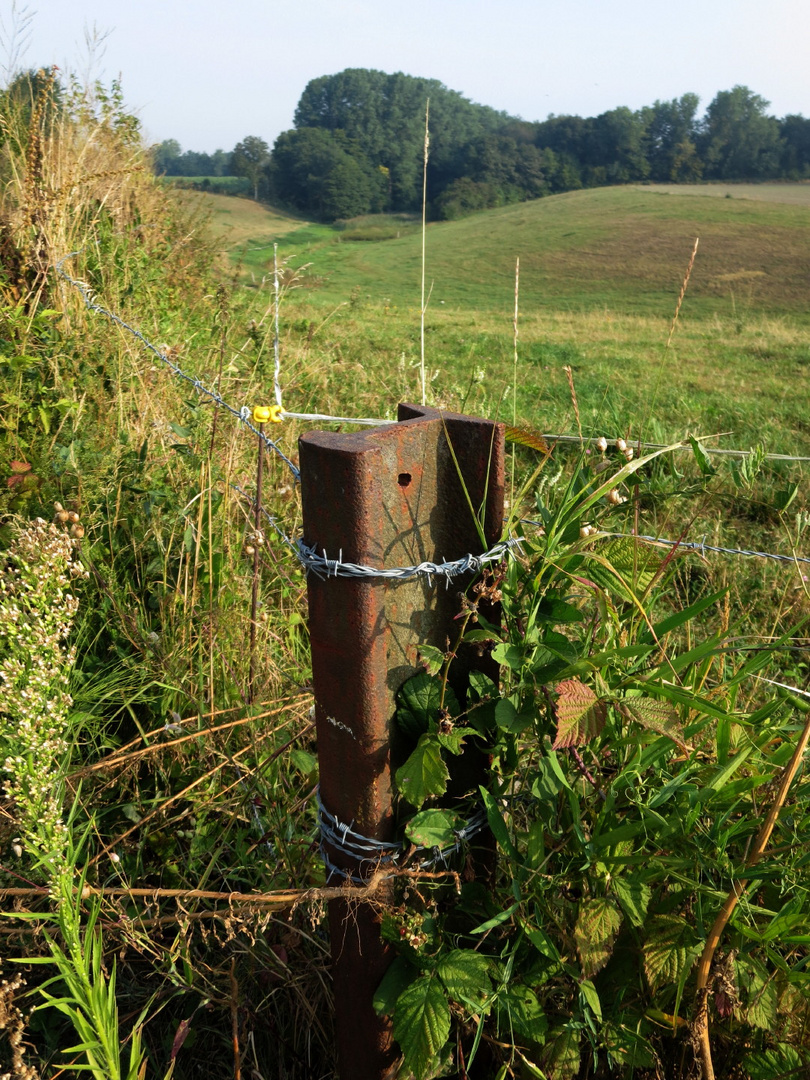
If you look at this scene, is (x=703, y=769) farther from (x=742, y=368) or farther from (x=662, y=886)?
(x=742, y=368)

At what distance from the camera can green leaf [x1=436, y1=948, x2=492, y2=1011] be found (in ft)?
4.08

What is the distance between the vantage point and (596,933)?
122 centimetres

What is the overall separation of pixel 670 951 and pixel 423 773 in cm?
48

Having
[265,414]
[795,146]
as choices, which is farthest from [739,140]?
[265,414]

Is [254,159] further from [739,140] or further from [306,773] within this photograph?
[306,773]

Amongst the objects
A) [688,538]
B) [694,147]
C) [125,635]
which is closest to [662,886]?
[125,635]

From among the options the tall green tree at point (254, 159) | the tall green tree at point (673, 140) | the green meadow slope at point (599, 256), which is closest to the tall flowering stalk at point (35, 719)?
the green meadow slope at point (599, 256)

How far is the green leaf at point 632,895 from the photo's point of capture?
1.21 m

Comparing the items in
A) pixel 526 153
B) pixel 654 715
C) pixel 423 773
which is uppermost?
pixel 526 153

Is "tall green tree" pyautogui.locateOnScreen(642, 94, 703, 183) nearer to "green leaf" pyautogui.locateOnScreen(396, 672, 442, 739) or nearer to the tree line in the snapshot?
the tree line

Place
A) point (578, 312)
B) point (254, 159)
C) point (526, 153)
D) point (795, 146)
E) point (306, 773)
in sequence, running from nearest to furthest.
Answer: point (306, 773) < point (578, 312) < point (254, 159) < point (795, 146) < point (526, 153)

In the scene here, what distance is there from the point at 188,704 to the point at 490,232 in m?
40.4

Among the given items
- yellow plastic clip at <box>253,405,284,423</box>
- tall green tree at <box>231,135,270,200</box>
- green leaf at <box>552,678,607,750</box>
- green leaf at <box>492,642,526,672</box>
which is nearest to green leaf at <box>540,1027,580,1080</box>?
green leaf at <box>552,678,607,750</box>

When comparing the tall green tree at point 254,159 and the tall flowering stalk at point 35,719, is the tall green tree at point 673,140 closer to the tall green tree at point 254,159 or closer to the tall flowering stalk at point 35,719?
the tall green tree at point 254,159
